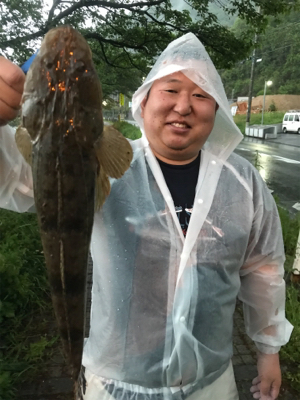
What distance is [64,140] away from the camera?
1.19 m

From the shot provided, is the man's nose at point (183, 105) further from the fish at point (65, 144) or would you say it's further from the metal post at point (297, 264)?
the metal post at point (297, 264)

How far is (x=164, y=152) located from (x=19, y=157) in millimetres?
770

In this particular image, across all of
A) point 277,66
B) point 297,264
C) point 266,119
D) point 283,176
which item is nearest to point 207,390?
point 297,264

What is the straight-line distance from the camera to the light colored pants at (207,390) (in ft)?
6.02

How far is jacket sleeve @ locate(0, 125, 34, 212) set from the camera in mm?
1579

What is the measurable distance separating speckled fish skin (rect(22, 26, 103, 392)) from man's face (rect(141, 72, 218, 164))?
571 millimetres

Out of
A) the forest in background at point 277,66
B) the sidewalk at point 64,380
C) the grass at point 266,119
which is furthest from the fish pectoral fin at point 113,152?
the forest in background at point 277,66

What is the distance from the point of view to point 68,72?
1.18 m

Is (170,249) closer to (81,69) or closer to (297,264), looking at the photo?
(81,69)

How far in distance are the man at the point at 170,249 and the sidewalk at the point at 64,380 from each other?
5.24ft

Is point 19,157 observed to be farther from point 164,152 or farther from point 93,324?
point 93,324

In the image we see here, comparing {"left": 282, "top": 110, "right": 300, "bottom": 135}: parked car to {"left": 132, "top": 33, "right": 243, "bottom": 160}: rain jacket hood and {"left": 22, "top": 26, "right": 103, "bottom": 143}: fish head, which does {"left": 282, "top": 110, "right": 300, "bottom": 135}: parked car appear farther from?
{"left": 22, "top": 26, "right": 103, "bottom": 143}: fish head

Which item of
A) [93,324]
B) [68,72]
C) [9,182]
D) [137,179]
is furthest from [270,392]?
[68,72]

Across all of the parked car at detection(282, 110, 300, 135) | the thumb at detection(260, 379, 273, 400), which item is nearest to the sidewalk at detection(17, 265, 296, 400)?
the thumb at detection(260, 379, 273, 400)
